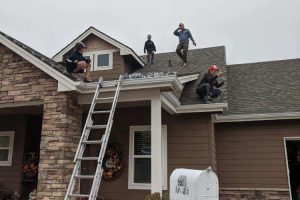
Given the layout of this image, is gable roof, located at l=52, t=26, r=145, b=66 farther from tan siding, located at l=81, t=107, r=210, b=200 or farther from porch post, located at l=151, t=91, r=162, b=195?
porch post, located at l=151, t=91, r=162, b=195

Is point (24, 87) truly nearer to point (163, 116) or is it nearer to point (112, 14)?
point (163, 116)

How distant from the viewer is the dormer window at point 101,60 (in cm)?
1082

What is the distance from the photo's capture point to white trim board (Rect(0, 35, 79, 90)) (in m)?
6.75

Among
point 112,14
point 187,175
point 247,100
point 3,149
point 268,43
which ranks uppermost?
point 112,14

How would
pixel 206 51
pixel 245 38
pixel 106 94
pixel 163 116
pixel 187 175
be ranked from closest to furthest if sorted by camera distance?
1. pixel 187 175
2. pixel 106 94
3. pixel 163 116
4. pixel 206 51
5. pixel 245 38

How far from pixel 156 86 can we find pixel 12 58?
3.49 meters

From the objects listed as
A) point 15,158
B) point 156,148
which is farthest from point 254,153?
point 15,158

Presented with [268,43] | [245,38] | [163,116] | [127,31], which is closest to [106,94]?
[163,116]

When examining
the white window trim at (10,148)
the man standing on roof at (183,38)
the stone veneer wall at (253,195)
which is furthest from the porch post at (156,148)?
the white window trim at (10,148)

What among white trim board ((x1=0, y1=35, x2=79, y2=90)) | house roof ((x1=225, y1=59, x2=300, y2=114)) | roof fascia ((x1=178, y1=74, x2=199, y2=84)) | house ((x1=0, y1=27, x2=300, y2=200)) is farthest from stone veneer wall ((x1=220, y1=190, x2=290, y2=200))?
white trim board ((x1=0, y1=35, x2=79, y2=90))

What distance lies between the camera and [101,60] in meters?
11.0

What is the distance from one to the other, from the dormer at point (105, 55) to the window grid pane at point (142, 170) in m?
3.13

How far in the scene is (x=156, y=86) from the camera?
657 centimetres

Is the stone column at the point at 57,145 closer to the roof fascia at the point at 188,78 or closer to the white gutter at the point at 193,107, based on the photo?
the white gutter at the point at 193,107
